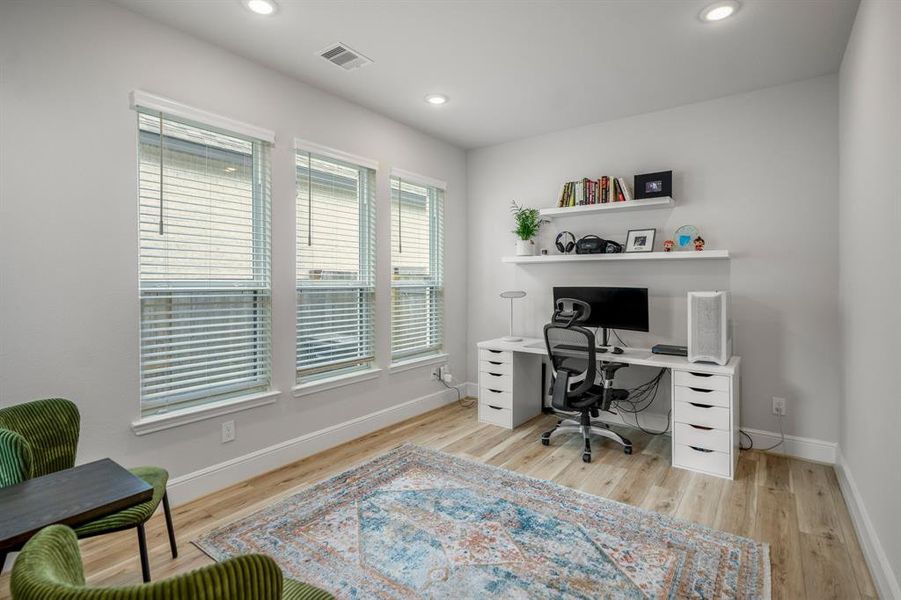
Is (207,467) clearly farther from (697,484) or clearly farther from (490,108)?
(490,108)

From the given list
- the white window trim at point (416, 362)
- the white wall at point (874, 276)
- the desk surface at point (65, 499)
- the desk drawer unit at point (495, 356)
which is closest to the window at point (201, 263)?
the desk surface at point (65, 499)

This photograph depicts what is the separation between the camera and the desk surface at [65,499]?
1.24 m

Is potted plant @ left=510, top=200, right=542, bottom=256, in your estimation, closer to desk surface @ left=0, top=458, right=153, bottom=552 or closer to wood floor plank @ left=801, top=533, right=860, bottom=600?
wood floor plank @ left=801, top=533, right=860, bottom=600

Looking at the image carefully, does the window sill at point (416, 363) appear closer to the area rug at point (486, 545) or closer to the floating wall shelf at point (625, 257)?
the floating wall shelf at point (625, 257)

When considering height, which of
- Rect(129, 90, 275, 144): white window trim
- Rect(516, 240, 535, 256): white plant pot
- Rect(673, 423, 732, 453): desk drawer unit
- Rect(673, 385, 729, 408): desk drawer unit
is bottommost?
Rect(673, 423, 732, 453): desk drawer unit

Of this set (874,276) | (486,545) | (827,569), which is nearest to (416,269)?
(486,545)

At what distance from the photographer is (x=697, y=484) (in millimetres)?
2902

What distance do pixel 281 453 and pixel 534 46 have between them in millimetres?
3057

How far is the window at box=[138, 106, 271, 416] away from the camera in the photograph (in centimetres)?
256

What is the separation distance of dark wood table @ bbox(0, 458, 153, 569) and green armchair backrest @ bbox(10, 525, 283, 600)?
398 millimetres

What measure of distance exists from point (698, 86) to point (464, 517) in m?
3.30

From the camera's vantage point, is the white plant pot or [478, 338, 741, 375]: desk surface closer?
[478, 338, 741, 375]: desk surface

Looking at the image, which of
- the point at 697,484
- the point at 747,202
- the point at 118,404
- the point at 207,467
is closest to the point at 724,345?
the point at 697,484

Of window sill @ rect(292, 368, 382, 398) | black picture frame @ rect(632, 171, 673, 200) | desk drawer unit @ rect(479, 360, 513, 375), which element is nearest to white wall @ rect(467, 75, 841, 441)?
black picture frame @ rect(632, 171, 673, 200)
